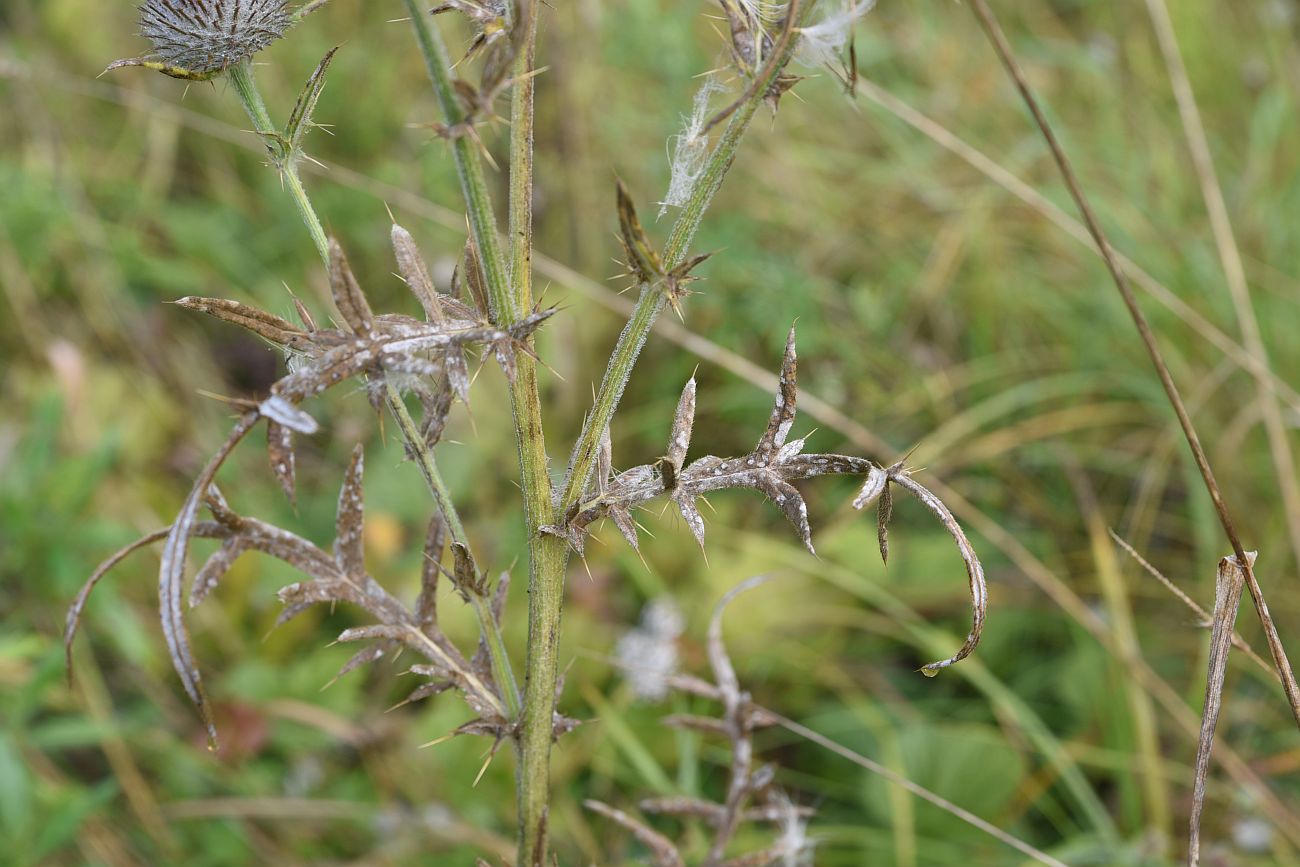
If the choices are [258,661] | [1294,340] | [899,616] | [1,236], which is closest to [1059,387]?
[1294,340]

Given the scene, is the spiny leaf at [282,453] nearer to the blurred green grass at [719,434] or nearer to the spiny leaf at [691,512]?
the spiny leaf at [691,512]

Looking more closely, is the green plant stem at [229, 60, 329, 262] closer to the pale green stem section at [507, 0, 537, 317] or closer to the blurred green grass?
the pale green stem section at [507, 0, 537, 317]

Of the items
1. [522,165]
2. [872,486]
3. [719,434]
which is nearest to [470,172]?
[522,165]

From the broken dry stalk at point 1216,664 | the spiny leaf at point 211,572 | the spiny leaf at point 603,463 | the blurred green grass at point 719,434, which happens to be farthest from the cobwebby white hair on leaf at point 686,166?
the blurred green grass at point 719,434

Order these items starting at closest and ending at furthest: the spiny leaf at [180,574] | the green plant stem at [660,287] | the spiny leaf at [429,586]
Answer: the spiny leaf at [180,574] → the green plant stem at [660,287] → the spiny leaf at [429,586]

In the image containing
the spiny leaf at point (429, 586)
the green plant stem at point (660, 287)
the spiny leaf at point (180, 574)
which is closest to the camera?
the spiny leaf at point (180, 574)

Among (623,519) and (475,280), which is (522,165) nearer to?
(475,280)

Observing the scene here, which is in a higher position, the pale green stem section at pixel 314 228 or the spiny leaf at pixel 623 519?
the pale green stem section at pixel 314 228
